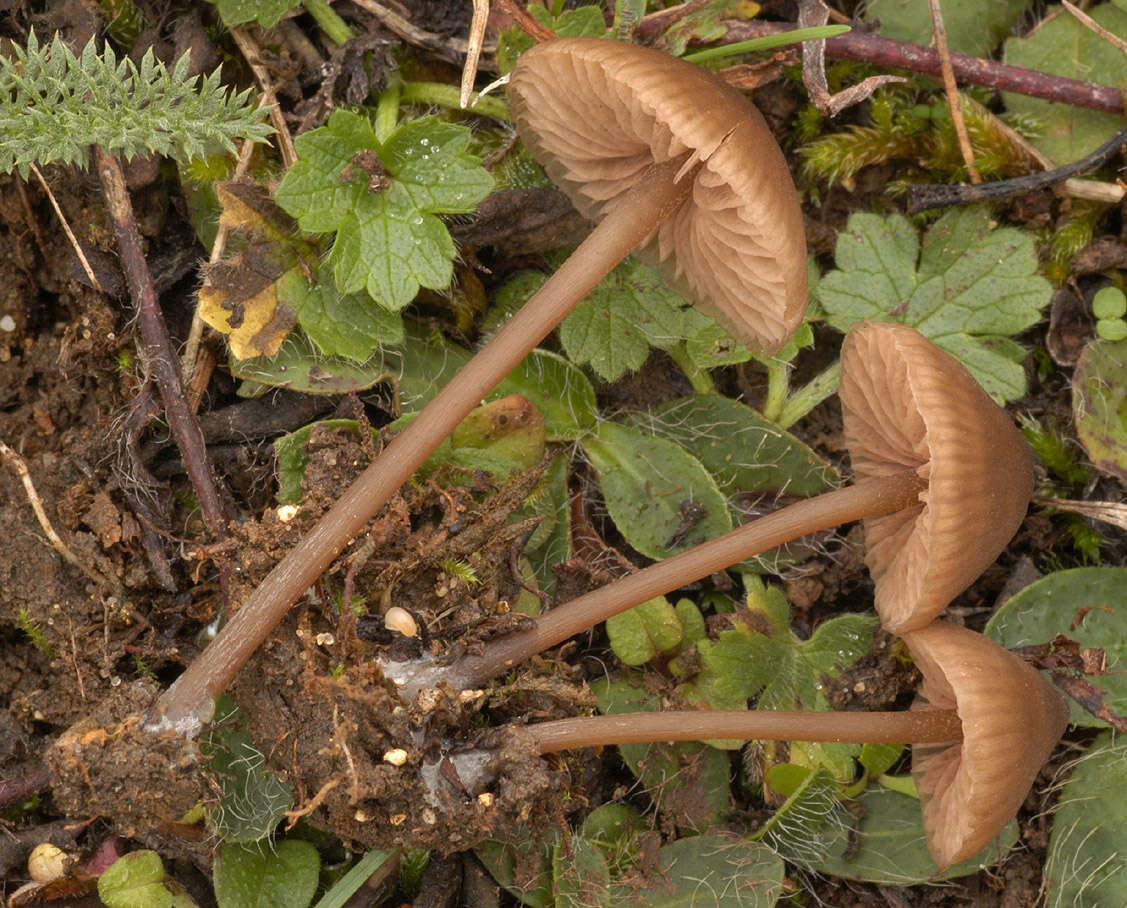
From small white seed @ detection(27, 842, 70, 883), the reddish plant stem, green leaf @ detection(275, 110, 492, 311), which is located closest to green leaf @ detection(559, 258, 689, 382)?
green leaf @ detection(275, 110, 492, 311)

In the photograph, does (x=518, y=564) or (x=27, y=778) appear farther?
(x=518, y=564)

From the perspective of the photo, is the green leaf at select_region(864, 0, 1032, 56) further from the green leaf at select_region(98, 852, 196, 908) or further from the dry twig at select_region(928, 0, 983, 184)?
the green leaf at select_region(98, 852, 196, 908)

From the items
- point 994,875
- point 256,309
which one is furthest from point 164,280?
point 994,875

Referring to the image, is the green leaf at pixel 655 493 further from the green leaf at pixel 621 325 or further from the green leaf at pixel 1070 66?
the green leaf at pixel 1070 66

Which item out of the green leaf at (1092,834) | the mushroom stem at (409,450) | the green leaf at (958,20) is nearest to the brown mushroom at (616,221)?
the mushroom stem at (409,450)

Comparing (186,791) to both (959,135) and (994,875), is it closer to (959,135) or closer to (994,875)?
(994,875)

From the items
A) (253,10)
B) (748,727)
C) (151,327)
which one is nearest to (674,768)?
(748,727)
